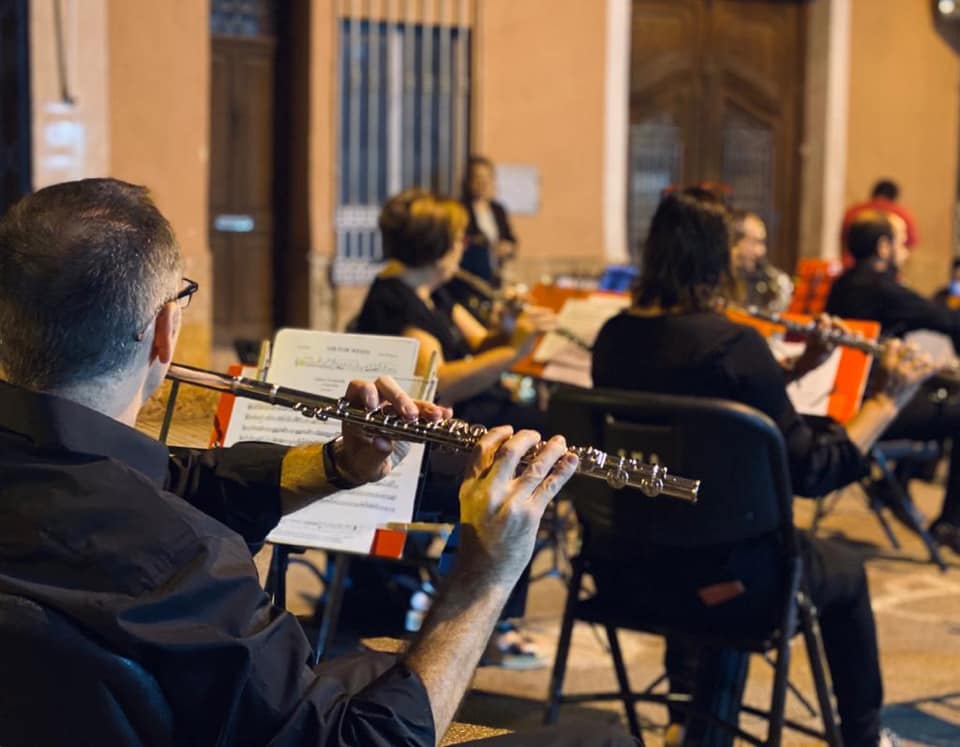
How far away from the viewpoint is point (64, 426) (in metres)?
1.58

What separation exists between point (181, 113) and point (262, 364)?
6150 millimetres

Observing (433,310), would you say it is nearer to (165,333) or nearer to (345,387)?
(345,387)

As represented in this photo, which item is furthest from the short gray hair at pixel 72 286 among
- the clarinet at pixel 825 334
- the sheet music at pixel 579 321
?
the sheet music at pixel 579 321

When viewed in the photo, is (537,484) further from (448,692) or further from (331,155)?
(331,155)

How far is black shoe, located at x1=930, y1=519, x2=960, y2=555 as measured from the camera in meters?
5.55

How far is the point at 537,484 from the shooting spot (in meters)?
1.77

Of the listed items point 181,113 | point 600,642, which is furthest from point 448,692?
point 181,113

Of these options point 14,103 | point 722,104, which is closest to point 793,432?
point 14,103

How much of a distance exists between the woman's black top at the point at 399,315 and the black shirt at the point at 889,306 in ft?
5.85

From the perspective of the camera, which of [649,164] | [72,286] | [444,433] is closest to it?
[72,286]

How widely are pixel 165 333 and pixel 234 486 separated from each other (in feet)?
1.66

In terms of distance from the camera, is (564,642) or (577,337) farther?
(577,337)

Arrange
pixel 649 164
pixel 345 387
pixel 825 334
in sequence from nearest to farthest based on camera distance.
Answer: pixel 345 387
pixel 825 334
pixel 649 164

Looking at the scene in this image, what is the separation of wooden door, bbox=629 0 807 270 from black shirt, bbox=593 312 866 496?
24.3 ft
